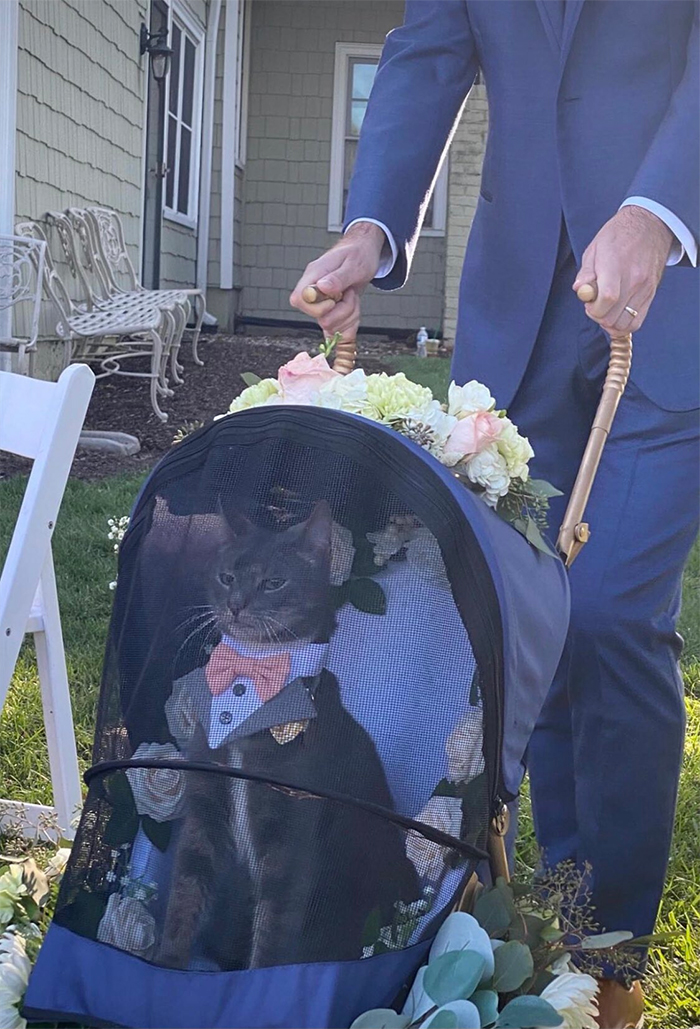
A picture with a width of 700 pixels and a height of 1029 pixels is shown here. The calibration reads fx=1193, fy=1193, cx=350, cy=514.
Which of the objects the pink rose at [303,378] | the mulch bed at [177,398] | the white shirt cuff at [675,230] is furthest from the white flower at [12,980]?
the mulch bed at [177,398]

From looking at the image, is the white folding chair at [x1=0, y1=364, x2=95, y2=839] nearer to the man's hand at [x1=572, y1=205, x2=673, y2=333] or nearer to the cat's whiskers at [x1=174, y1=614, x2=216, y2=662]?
the cat's whiskers at [x1=174, y1=614, x2=216, y2=662]

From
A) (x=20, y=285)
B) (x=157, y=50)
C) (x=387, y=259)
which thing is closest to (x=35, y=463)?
(x=387, y=259)

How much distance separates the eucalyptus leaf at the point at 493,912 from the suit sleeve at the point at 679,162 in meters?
0.92

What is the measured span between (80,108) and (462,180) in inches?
231

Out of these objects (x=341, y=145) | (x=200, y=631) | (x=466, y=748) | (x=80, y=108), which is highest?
(x=341, y=145)

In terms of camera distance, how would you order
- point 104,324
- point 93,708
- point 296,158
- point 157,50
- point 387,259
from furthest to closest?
point 296,158 < point 157,50 < point 104,324 < point 93,708 < point 387,259

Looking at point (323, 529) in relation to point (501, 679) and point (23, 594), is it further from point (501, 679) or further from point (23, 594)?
point (23, 594)

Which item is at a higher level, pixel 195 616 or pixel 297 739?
pixel 195 616

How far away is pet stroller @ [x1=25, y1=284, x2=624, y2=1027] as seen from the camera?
1290mm

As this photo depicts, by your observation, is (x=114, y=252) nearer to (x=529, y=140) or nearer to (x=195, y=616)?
(x=529, y=140)

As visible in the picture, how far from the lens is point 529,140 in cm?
196

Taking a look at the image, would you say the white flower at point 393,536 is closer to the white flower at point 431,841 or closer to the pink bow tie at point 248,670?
the pink bow tie at point 248,670

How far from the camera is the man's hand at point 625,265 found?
1527 mm

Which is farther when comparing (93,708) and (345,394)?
(93,708)
